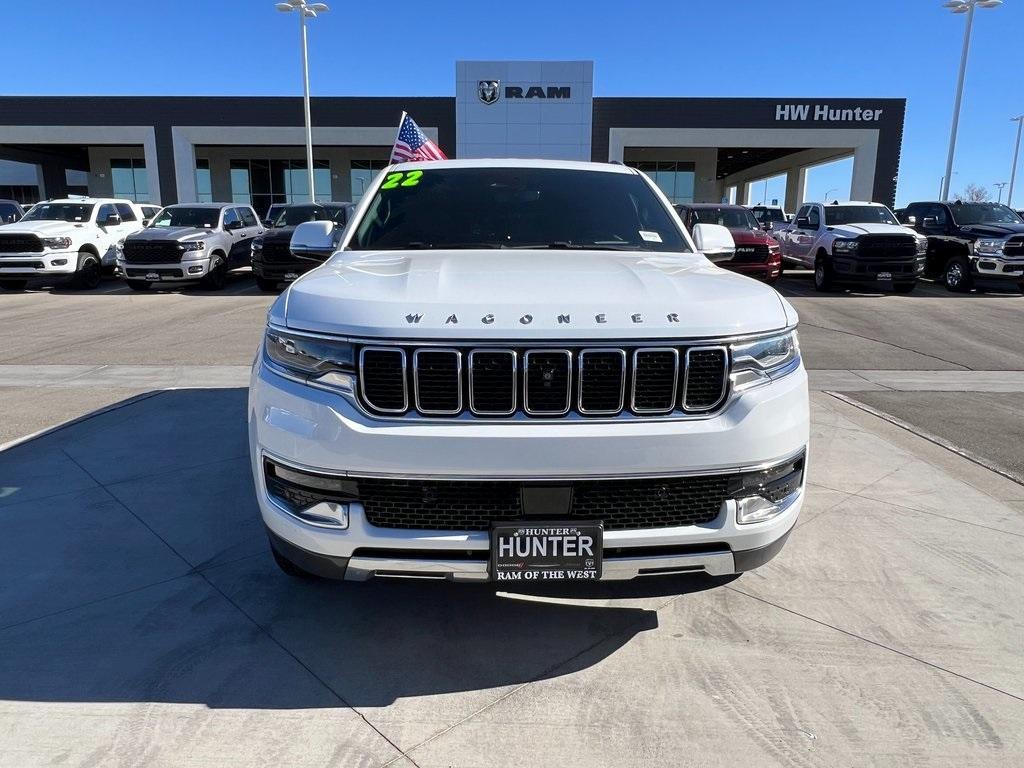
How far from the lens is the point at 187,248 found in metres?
15.5

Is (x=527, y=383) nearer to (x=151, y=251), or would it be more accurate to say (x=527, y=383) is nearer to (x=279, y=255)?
(x=279, y=255)

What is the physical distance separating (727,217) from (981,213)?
5.88 m

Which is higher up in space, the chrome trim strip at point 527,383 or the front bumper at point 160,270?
the chrome trim strip at point 527,383

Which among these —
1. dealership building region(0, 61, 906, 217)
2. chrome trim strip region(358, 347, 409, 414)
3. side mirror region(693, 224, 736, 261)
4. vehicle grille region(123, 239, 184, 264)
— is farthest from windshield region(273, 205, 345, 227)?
dealership building region(0, 61, 906, 217)

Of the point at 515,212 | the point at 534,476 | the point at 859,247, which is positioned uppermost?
the point at 515,212

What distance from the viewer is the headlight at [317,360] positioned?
2443 mm

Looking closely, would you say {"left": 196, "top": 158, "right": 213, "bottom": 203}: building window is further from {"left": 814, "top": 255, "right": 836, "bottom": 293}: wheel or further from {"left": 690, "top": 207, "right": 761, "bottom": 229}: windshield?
{"left": 814, "top": 255, "right": 836, "bottom": 293}: wheel

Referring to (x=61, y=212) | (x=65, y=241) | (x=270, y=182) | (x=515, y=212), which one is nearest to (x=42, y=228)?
(x=65, y=241)

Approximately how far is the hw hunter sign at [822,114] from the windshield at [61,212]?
25.7m


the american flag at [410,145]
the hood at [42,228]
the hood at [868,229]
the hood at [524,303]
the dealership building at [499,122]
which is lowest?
the hood at [524,303]

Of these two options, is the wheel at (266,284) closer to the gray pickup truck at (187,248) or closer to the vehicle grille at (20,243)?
the gray pickup truck at (187,248)

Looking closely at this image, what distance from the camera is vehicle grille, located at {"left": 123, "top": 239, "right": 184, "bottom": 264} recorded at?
15.3 meters

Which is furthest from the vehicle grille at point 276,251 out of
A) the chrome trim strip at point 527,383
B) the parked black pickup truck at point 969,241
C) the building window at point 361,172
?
the building window at point 361,172

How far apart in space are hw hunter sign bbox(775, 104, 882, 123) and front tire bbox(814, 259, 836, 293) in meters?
16.3
